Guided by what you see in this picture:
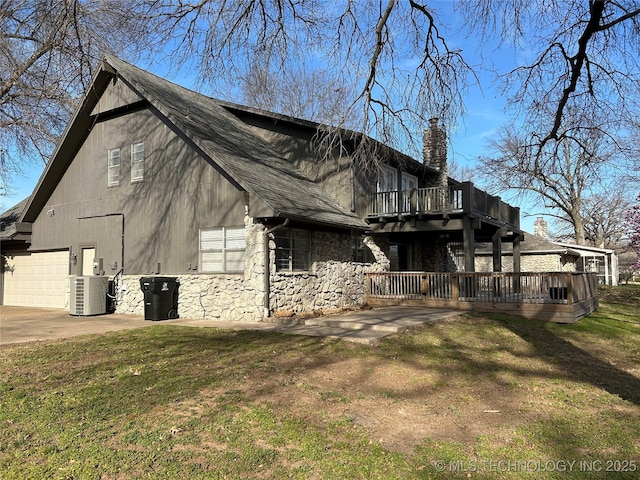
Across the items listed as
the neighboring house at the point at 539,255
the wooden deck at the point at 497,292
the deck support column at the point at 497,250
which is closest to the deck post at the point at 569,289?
the wooden deck at the point at 497,292

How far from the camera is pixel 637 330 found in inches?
444

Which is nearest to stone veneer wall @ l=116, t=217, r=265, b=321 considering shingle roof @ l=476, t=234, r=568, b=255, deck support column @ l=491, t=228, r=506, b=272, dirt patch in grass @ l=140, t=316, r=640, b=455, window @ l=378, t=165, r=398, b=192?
dirt patch in grass @ l=140, t=316, r=640, b=455

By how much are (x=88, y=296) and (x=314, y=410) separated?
10.7 metres

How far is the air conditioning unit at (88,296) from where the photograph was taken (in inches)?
527

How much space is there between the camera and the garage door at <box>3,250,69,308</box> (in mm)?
16125

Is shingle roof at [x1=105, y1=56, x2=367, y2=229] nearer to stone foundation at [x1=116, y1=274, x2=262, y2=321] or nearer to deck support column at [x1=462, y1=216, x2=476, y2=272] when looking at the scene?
stone foundation at [x1=116, y1=274, x2=262, y2=321]

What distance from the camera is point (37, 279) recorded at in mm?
17016

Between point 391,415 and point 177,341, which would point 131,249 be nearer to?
point 177,341

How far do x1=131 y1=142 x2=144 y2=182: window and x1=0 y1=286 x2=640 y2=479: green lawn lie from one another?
698 centimetres

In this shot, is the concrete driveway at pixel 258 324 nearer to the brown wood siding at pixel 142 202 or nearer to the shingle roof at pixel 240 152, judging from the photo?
the brown wood siding at pixel 142 202

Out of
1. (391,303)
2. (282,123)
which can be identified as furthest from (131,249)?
(391,303)

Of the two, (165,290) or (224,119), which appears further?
(224,119)

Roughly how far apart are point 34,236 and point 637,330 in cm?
1939

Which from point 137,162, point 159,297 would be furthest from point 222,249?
point 137,162
